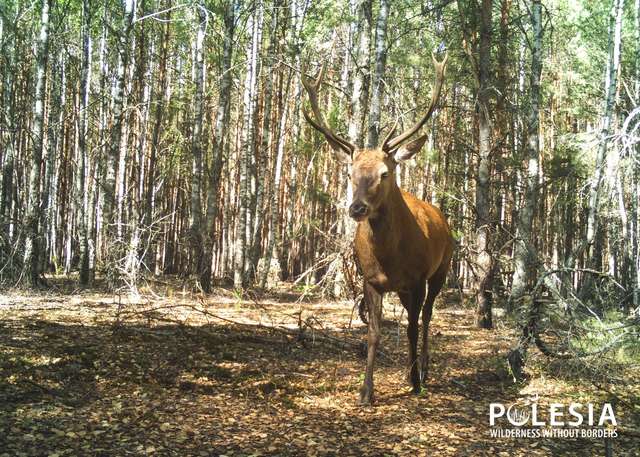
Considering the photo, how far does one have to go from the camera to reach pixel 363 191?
4.39m

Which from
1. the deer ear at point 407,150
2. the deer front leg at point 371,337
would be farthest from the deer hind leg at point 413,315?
the deer ear at point 407,150

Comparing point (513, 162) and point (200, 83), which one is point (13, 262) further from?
point (513, 162)

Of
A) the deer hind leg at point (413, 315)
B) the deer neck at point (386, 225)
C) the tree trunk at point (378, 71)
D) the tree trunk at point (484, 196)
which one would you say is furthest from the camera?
the tree trunk at point (484, 196)

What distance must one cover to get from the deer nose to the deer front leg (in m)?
1.07

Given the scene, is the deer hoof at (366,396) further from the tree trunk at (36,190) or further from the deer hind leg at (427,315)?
the tree trunk at (36,190)

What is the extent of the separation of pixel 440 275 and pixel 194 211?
25.0 feet

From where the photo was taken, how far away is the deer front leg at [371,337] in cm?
466

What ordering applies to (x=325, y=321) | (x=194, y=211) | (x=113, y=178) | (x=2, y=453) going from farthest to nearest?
(x=194, y=211), (x=113, y=178), (x=325, y=321), (x=2, y=453)

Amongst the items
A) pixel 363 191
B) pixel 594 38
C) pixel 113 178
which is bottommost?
pixel 363 191

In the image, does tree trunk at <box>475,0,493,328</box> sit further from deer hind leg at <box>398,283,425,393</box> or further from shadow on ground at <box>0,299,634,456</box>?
deer hind leg at <box>398,283,425,393</box>

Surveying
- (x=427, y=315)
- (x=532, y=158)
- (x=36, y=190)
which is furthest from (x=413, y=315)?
(x=36, y=190)

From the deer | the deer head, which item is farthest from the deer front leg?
the deer head

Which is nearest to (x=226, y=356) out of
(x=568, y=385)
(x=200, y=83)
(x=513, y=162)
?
(x=568, y=385)

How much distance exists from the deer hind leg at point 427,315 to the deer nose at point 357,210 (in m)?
2.21
